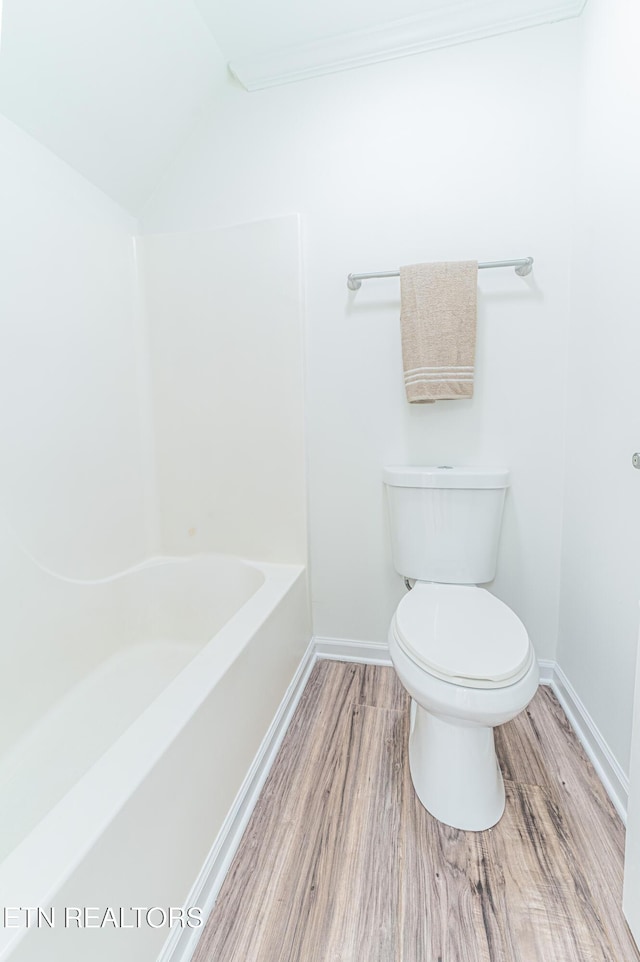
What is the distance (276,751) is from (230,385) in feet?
4.25

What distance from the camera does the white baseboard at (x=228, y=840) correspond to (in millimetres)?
788

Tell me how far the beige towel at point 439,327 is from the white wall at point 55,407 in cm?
109

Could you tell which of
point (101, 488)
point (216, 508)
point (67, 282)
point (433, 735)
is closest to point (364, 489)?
point (216, 508)

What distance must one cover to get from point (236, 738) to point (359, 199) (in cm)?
177

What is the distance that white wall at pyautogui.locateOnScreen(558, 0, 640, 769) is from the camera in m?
1.03

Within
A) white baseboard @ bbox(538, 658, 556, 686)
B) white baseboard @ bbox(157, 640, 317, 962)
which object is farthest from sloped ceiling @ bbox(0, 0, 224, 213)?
white baseboard @ bbox(538, 658, 556, 686)

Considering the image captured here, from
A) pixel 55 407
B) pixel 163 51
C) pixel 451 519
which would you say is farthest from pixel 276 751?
pixel 163 51

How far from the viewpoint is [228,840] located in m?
0.98

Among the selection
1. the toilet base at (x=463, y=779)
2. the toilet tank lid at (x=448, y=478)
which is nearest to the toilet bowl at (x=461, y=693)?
the toilet base at (x=463, y=779)

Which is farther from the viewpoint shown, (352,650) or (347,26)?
(352,650)

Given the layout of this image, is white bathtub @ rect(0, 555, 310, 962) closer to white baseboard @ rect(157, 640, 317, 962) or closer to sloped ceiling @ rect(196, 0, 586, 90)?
white baseboard @ rect(157, 640, 317, 962)

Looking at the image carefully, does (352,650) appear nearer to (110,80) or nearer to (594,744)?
(594,744)

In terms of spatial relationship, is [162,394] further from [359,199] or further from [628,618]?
[628,618]

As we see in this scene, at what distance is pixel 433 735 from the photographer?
1096mm
